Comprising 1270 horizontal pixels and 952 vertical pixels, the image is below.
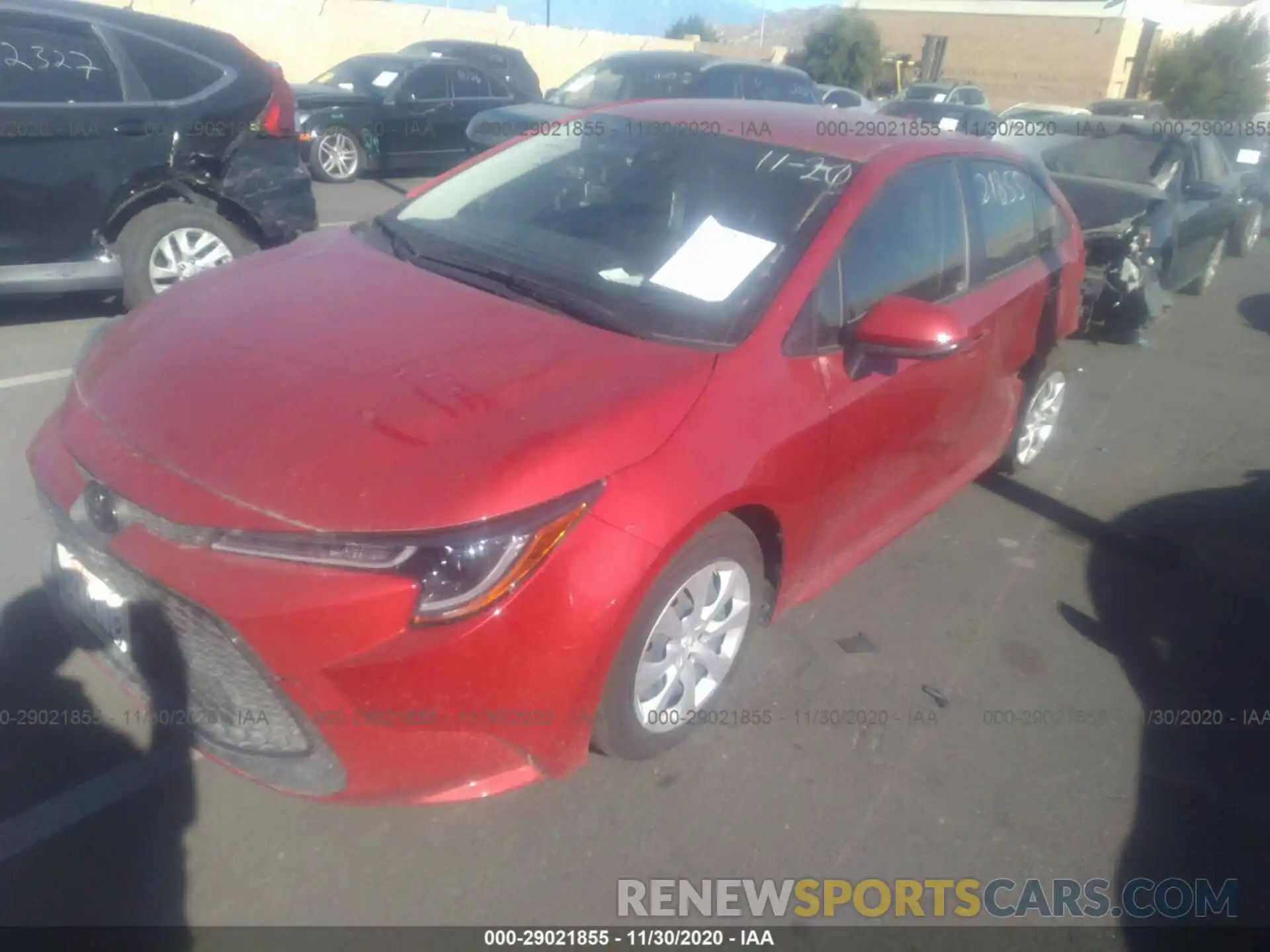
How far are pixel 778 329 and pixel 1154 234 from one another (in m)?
6.09

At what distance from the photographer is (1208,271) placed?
9.87 meters

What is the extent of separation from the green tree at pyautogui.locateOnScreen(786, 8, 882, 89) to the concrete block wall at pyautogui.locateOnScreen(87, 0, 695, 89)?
44.5 ft

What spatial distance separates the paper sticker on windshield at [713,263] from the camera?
293 centimetres

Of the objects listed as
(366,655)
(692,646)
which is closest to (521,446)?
(366,655)

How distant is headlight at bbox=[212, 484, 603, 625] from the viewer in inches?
82.7

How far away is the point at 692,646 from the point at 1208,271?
9.40 metres

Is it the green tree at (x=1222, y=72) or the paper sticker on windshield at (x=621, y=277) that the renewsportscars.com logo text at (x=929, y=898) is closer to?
the paper sticker on windshield at (x=621, y=277)

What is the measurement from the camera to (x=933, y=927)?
2.50m

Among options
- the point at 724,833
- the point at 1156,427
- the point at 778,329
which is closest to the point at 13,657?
the point at 724,833

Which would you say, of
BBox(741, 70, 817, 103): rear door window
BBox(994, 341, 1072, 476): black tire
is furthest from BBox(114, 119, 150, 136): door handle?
BBox(741, 70, 817, 103): rear door window

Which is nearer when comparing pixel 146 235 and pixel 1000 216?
pixel 1000 216

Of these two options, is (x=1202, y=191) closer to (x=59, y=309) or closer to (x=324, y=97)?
(x=59, y=309)

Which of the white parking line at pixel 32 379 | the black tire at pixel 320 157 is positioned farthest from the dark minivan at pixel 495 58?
the white parking line at pixel 32 379

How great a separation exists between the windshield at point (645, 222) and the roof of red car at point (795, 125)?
0.08 meters
